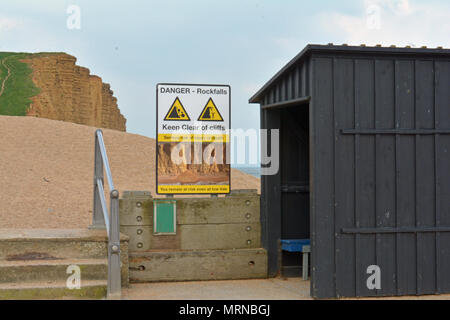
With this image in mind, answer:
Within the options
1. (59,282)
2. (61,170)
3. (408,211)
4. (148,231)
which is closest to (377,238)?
(408,211)

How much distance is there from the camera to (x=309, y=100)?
8.45 meters

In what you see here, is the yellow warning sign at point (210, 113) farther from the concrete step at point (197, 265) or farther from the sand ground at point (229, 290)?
the sand ground at point (229, 290)

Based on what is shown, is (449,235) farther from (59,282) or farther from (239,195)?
(59,282)

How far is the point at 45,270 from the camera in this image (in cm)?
814

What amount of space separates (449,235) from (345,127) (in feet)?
6.68

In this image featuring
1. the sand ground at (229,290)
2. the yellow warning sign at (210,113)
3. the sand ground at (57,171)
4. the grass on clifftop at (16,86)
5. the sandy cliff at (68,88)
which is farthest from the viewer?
the sandy cliff at (68,88)

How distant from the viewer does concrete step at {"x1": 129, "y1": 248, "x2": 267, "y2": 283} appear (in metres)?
9.54

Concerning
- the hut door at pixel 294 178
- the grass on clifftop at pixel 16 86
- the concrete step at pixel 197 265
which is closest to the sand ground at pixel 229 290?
the concrete step at pixel 197 265

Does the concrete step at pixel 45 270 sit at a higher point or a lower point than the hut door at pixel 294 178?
lower

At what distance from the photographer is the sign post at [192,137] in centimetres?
974

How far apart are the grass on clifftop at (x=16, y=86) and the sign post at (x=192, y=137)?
67.9 meters

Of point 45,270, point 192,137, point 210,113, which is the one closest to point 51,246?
point 45,270

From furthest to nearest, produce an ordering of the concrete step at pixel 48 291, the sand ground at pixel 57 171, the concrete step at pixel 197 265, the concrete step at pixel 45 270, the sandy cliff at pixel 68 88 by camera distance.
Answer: the sandy cliff at pixel 68 88 → the sand ground at pixel 57 171 → the concrete step at pixel 197 265 → the concrete step at pixel 45 270 → the concrete step at pixel 48 291

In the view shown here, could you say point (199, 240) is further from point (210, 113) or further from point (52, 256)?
point (52, 256)
